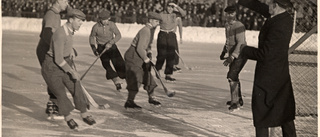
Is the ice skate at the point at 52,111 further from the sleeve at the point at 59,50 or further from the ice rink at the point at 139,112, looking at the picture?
the sleeve at the point at 59,50

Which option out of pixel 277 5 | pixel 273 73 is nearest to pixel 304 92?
pixel 273 73

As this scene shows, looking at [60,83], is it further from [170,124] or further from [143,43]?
[143,43]

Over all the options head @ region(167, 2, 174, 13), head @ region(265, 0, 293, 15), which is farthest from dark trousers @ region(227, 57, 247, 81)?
head @ region(167, 2, 174, 13)

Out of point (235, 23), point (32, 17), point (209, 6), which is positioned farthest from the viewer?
point (32, 17)

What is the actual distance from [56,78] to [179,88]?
155 inches

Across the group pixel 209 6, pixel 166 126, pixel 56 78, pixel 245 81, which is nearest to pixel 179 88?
pixel 245 81

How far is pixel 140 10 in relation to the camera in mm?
24078

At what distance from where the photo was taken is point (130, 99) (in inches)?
312

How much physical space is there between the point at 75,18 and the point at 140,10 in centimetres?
1774

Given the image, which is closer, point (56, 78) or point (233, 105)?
point (56, 78)

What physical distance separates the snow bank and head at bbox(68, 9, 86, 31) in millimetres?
12879

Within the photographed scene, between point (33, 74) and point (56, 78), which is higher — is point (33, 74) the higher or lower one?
the lower one

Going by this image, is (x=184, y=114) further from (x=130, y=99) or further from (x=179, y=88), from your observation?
(x=179, y=88)

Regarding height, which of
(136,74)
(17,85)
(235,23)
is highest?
(235,23)
